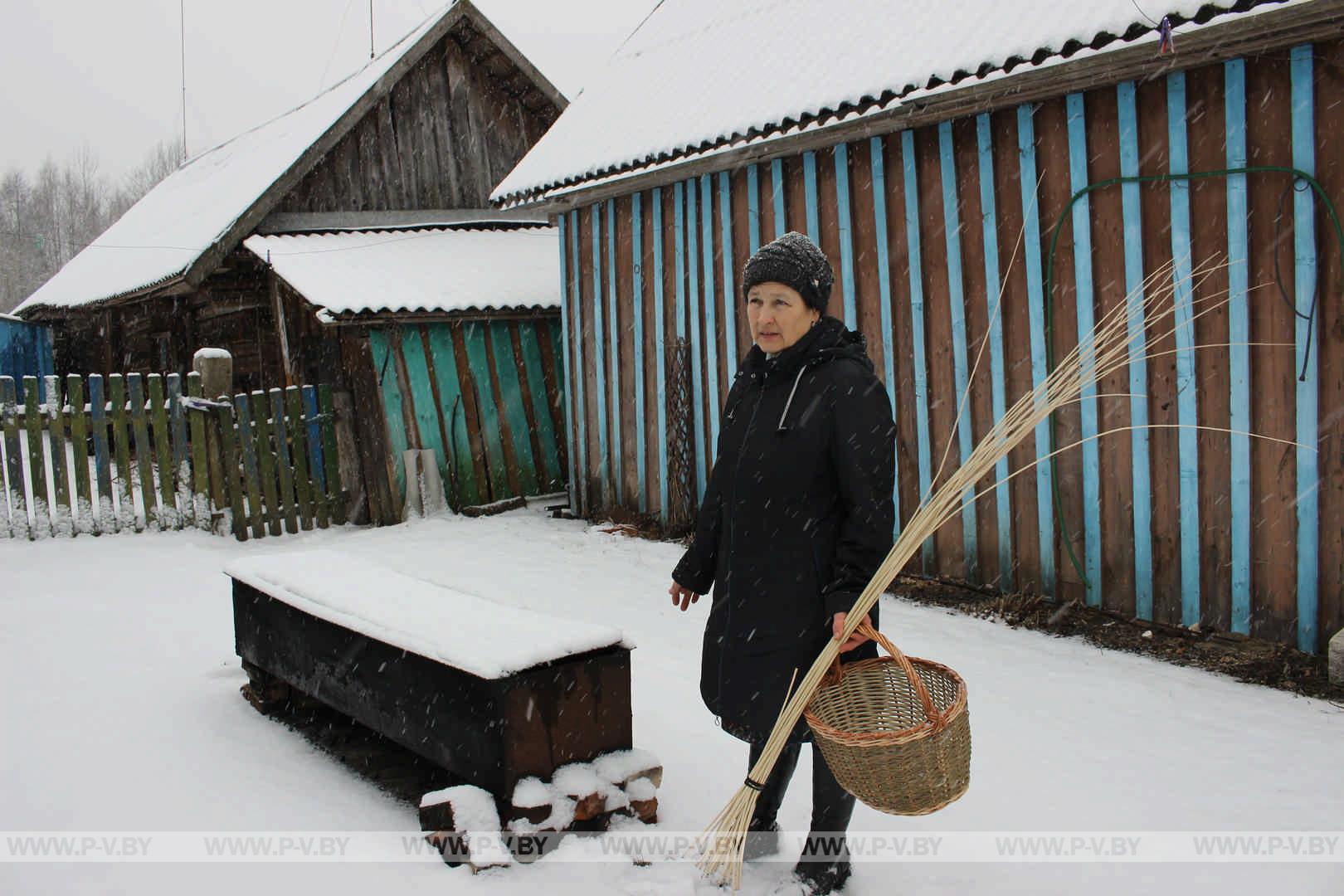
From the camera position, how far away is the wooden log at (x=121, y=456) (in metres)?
8.28

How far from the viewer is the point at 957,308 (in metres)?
6.00

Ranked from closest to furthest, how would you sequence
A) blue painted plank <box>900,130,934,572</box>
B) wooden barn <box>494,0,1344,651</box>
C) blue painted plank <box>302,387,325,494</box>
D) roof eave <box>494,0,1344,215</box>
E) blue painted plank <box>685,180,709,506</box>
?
roof eave <box>494,0,1344,215</box>
wooden barn <box>494,0,1344,651</box>
blue painted plank <box>900,130,934,572</box>
blue painted plank <box>685,180,709,506</box>
blue painted plank <box>302,387,325,494</box>

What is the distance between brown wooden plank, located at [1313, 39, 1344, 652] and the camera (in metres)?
4.41

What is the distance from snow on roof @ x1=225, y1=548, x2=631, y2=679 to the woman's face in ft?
3.60

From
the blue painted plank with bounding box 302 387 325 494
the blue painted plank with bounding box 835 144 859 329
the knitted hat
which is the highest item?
the blue painted plank with bounding box 835 144 859 329

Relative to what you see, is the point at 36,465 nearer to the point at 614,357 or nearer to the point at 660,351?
the point at 614,357

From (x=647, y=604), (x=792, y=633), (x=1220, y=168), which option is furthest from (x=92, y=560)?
(x=1220, y=168)

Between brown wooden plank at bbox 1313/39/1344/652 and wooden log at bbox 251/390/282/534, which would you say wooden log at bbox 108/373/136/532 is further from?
brown wooden plank at bbox 1313/39/1344/652

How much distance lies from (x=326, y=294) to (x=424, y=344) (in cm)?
96

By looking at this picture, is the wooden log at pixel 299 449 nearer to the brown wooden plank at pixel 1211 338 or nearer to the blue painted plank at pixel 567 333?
the blue painted plank at pixel 567 333

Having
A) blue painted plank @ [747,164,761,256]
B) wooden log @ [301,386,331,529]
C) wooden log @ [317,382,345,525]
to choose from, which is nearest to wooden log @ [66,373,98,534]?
wooden log @ [301,386,331,529]

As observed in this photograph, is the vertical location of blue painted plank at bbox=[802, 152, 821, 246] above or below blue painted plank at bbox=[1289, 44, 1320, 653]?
above

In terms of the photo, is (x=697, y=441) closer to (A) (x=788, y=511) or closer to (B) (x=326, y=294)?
(B) (x=326, y=294)

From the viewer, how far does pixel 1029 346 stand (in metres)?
5.68
